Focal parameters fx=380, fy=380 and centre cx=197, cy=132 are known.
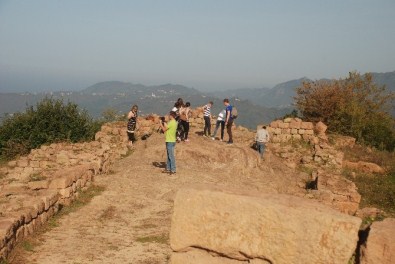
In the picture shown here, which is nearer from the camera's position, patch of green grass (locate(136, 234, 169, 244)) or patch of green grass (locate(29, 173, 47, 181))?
patch of green grass (locate(136, 234, 169, 244))

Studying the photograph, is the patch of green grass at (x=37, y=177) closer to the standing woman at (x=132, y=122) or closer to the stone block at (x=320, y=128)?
the standing woman at (x=132, y=122)

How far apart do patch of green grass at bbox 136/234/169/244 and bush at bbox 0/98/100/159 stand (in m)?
15.0

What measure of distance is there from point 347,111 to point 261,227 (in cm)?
2287

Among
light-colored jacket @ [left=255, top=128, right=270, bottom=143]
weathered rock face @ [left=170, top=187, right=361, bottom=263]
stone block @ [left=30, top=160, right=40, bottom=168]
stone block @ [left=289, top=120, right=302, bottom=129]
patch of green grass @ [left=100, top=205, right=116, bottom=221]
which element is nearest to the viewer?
weathered rock face @ [left=170, top=187, right=361, bottom=263]

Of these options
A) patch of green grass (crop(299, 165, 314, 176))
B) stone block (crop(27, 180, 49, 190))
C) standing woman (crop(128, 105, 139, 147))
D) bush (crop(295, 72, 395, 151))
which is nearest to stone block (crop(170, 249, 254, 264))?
stone block (crop(27, 180, 49, 190))

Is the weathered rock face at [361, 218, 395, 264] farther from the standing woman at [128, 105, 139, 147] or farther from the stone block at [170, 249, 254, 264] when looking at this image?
the standing woman at [128, 105, 139, 147]

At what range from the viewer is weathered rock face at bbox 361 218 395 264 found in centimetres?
407

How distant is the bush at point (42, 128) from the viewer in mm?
21141

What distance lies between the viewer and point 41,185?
1087 centimetres

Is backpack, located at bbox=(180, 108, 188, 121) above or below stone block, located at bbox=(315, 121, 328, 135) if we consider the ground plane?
above

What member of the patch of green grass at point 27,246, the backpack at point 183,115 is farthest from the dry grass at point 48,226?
the backpack at point 183,115

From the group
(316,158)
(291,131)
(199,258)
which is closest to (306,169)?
(316,158)

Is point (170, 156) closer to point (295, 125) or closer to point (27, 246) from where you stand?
point (27, 246)

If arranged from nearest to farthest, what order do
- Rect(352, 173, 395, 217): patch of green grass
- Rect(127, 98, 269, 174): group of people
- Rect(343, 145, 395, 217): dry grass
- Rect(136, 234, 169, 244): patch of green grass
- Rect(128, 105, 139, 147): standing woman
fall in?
Rect(136, 234, 169, 244): patch of green grass → Rect(127, 98, 269, 174): group of people → Rect(352, 173, 395, 217): patch of green grass → Rect(343, 145, 395, 217): dry grass → Rect(128, 105, 139, 147): standing woman
